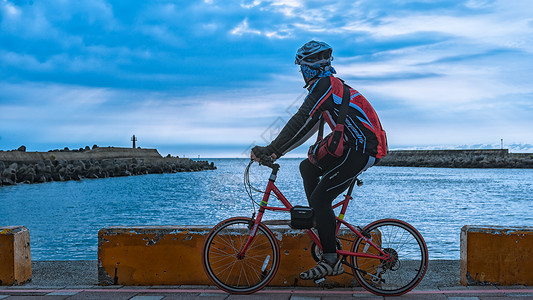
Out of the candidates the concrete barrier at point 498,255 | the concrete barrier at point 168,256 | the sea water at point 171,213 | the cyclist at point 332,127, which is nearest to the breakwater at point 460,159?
the sea water at point 171,213

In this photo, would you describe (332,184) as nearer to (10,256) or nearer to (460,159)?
(10,256)

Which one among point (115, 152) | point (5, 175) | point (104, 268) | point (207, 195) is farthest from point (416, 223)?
point (115, 152)

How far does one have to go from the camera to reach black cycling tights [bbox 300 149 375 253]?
151 inches

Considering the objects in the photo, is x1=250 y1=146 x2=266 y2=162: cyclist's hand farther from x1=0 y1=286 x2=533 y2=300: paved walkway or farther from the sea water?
the sea water

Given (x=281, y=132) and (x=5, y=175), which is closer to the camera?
(x=281, y=132)

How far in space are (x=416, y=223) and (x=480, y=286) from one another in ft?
44.0

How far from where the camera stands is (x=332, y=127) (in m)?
3.84

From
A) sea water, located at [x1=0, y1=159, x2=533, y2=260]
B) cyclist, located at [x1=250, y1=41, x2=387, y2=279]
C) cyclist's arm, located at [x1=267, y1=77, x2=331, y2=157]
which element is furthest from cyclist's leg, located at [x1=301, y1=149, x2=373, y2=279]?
sea water, located at [x1=0, y1=159, x2=533, y2=260]

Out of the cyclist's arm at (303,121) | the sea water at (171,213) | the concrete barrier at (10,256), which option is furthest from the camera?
the sea water at (171,213)

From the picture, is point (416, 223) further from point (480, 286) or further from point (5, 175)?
point (5, 175)

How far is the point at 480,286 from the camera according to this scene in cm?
447

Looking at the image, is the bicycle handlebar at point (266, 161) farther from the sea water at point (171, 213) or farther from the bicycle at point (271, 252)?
the sea water at point (171, 213)

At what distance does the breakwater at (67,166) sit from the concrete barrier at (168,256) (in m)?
35.8

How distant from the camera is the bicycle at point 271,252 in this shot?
409 cm
